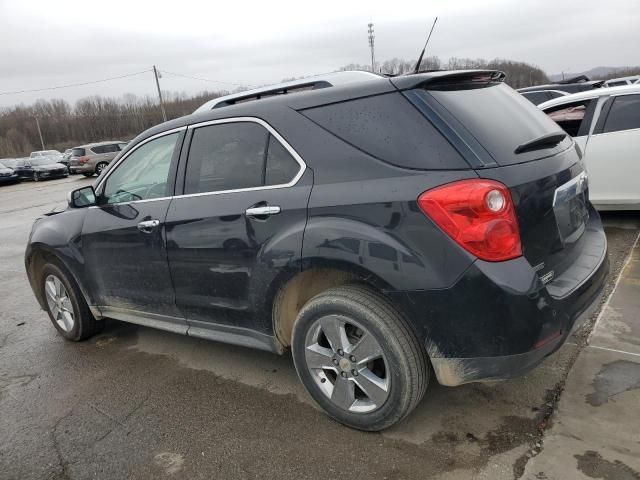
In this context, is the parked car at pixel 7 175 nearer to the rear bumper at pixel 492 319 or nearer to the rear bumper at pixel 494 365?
the rear bumper at pixel 492 319

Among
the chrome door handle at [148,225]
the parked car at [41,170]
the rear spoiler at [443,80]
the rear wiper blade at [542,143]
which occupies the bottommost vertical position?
the parked car at [41,170]

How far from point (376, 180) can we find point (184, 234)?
1358 millimetres

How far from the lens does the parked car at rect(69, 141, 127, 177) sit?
2678 cm

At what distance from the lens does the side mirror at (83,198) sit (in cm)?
392

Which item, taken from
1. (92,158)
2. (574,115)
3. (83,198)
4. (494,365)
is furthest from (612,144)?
(92,158)

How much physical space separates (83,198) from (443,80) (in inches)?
112

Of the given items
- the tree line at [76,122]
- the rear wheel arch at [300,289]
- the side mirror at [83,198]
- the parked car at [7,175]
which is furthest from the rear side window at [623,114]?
the tree line at [76,122]

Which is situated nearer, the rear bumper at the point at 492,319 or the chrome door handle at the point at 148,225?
the rear bumper at the point at 492,319

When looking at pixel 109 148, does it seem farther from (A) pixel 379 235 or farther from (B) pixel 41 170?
(A) pixel 379 235

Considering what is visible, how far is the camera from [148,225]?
11.1 feet

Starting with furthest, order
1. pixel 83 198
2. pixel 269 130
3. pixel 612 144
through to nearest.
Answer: pixel 612 144, pixel 83 198, pixel 269 130

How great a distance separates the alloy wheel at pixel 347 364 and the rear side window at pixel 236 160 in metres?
0.82

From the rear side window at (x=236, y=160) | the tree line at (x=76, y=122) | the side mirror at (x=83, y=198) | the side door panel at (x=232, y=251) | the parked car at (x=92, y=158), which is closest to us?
the side door panel at (x=232, y=251)

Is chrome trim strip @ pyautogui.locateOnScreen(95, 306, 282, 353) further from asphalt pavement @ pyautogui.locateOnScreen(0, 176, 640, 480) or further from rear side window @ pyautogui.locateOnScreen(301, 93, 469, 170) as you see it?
rear side window @ pyautogui.locateOnScreen(301, 93, 469, 170)
